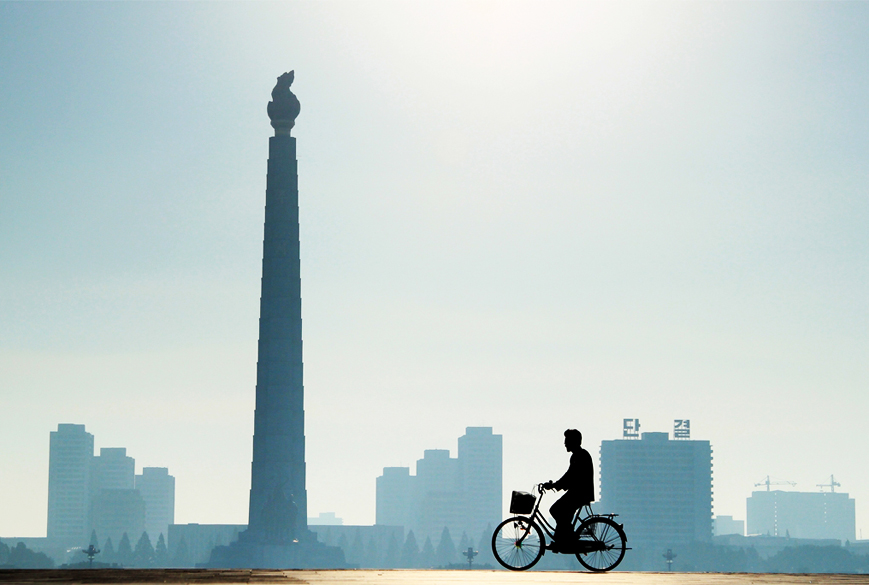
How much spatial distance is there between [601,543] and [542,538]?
1.06 metres

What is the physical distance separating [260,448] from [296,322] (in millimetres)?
18185

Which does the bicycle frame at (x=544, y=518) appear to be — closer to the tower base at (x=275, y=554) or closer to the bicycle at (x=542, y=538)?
the bicycle at (x=542, y=538)

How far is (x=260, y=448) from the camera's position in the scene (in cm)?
18462

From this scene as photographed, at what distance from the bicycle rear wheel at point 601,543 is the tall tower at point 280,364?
158462 millimetres

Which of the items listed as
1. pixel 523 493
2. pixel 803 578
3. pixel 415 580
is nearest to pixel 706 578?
pixel 803 578

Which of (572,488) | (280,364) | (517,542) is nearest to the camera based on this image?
(572,488)

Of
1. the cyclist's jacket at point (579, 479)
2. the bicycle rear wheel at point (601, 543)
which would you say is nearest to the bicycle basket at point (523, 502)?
the cyclist's jacket at point (579, 479)

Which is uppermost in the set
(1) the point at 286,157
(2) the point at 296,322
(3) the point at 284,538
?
(1) the point at 286,157

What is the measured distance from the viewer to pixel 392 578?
21.2 m

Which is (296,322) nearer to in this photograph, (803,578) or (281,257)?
(281,257)

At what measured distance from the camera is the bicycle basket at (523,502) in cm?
2445

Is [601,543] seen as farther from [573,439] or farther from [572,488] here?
[573,439]

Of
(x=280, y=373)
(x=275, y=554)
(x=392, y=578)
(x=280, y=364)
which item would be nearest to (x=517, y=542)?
(x=392, y=578)

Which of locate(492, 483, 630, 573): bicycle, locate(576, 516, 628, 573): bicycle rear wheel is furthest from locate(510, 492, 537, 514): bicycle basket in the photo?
locate(576, 516, 628, 573): bicycle rear wheel
